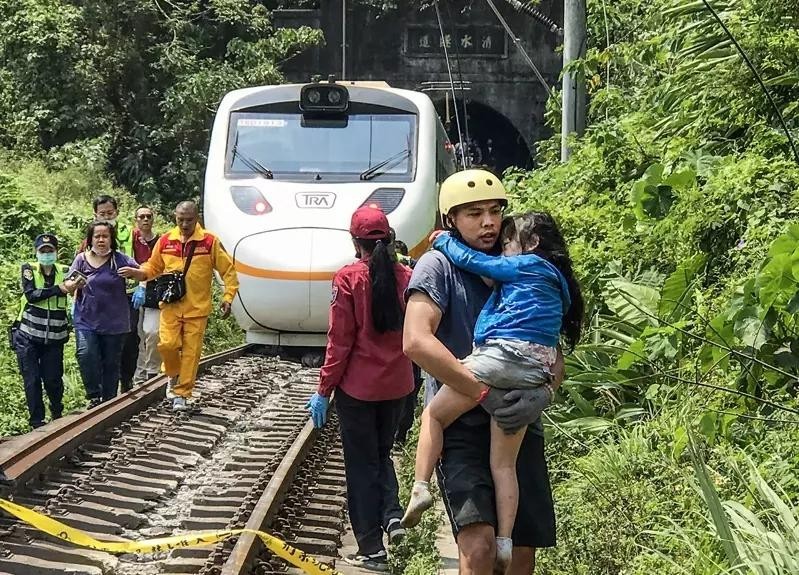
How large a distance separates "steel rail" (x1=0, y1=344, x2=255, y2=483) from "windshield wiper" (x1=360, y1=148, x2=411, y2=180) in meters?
3.17

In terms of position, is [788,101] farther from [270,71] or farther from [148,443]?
[270,71]

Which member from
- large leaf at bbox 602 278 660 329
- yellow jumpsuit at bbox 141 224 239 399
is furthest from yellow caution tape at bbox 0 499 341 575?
yellow jumpsuit at bbox 141 224 239 399

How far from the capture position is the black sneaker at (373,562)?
6.16 meters

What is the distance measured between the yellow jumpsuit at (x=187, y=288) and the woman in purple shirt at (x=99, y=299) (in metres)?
0.47

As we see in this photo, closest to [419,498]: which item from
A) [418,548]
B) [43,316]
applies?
[418,548]

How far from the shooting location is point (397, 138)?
13.1 meters

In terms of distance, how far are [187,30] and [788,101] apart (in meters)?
19.2

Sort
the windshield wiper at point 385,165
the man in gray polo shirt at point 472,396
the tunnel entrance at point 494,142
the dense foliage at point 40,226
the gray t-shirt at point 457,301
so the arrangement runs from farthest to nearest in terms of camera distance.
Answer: the tunnel entrance at point 494,142 < the windshield wiper at point 385,165 < the dense foliage at point 40,226 < the gray t-shirt at point 457,301 < the man in gray polo shirt at point 472,396

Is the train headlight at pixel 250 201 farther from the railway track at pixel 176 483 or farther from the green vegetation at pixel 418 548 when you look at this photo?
the green vegetation at pixel 418 548

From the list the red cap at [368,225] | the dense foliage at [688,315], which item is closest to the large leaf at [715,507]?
the dense foliage at [688,315]

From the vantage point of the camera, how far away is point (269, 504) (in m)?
6.65

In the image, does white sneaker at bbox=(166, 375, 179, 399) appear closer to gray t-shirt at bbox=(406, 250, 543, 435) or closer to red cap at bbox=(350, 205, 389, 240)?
red cap at bbox=(350, 205, 389, 240)

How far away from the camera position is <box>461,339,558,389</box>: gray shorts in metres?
4.37

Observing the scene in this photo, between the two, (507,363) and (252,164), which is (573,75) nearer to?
(252,164)
